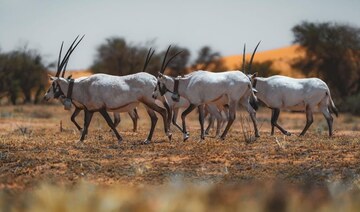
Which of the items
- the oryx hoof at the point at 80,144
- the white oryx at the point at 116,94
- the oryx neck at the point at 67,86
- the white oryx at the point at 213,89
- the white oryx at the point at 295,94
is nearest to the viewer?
the oryx hoof at the point at 80,144

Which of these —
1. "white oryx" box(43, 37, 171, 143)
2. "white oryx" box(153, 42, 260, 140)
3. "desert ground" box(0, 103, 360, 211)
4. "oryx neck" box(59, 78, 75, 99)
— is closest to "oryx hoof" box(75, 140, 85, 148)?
"desert ground" box(0, 103, 360, 211)

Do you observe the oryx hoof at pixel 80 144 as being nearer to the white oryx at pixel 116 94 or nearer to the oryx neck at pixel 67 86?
the white oryx at pixel 116 94

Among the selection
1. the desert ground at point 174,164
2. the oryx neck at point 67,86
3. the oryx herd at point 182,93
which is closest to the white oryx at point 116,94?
the oryx herd at point 182,93

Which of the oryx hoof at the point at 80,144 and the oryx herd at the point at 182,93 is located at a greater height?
the oryx herd at the point at 182,93

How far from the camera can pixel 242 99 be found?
16.9m

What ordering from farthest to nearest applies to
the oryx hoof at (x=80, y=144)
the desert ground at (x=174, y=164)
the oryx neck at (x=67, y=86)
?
the oryx neck at (x=67, y=86), the oryx hoof at (x=80, y=144), the desert ground at (x=174, y=164)

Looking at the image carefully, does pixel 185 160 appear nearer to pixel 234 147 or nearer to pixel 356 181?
pixel 234 147

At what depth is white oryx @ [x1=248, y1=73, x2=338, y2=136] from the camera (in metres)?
17.7

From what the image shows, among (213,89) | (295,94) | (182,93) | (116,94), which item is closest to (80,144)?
(116,94)

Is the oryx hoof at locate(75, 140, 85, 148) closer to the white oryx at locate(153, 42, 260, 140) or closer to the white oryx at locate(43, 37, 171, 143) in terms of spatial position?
the white oryx at locate(43, 37, 171, 143)

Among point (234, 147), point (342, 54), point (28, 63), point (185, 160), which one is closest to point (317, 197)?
point (185, 160)

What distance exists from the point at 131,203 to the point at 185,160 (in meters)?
7.83

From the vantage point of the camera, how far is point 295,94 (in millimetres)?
17734

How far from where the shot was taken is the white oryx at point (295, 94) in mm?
17688
